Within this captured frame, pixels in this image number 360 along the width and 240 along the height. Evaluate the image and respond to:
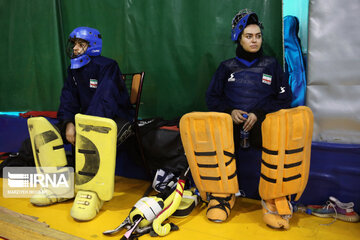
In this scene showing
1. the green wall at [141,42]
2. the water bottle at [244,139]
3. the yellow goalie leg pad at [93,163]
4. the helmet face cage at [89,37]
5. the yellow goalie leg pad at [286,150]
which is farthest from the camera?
the green wall at [141,42]

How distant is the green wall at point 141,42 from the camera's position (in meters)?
2.24

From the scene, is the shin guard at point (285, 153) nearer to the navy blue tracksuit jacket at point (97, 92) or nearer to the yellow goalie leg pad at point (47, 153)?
the navy blue tracksuit jacket at point (97, 92)

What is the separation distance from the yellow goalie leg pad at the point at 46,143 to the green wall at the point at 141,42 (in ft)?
3.23

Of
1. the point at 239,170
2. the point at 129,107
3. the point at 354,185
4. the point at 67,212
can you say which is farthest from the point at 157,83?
the point at 354,185

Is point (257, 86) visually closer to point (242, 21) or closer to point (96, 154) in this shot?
point (242, 21)

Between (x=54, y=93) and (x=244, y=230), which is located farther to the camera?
(x=54, y=93)

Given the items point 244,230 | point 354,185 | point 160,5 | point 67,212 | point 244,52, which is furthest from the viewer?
point 160,5

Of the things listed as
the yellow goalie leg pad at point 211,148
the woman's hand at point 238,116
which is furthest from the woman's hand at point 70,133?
the woman's hand at point 238,116

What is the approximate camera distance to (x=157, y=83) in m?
2.52

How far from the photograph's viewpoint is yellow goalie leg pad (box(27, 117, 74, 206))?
1720 mm

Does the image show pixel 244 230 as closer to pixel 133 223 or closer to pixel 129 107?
pixel 133 223

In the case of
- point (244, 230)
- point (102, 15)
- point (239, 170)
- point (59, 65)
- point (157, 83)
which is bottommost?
point (244, 230)

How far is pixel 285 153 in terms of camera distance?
1410 mm

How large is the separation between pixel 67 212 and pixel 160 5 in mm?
1721
